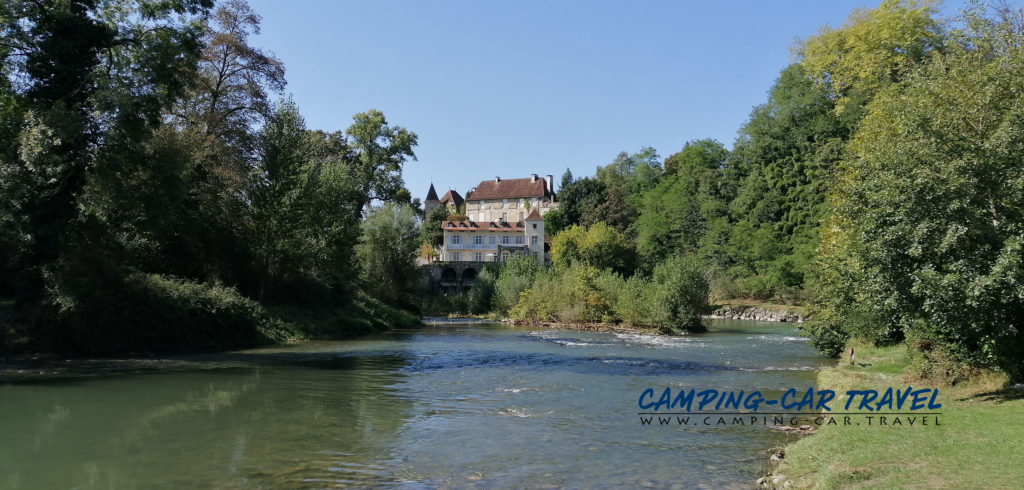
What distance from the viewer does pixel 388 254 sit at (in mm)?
53156

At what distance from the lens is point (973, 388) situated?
1355 centimetres

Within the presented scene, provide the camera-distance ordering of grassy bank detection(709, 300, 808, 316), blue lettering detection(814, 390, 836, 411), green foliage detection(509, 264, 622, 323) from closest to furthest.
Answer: blue lettering detection(814, 390, 836, 411), green foliage detection(509, 264, 622, 323), grassy bank detection(709, 300, 808, 316)

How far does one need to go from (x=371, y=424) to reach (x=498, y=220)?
360 feet

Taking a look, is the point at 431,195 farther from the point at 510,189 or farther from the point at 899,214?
the point at 899,214

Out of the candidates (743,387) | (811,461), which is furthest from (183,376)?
(811,461)

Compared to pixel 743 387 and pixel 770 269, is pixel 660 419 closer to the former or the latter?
pixel 743 387

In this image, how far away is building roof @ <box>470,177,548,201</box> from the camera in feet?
412

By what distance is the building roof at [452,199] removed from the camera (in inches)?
5648

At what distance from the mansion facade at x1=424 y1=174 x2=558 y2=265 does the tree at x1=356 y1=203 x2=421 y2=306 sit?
16.0 m

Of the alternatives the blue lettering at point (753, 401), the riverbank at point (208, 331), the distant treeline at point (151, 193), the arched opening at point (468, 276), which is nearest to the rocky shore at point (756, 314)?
the arched opening at point (468, 276)

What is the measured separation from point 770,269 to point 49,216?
59.4 metres

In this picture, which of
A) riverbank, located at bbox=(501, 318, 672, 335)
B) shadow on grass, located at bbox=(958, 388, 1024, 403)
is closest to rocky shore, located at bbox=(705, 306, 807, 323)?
riverbank, located at bbox=(501, 318, 672, 335)

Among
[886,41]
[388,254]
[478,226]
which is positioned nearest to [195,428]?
[388,254]

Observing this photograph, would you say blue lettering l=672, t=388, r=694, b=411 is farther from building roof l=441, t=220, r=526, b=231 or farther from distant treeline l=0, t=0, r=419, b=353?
building roof l=441, t=220, r=526, b=231
